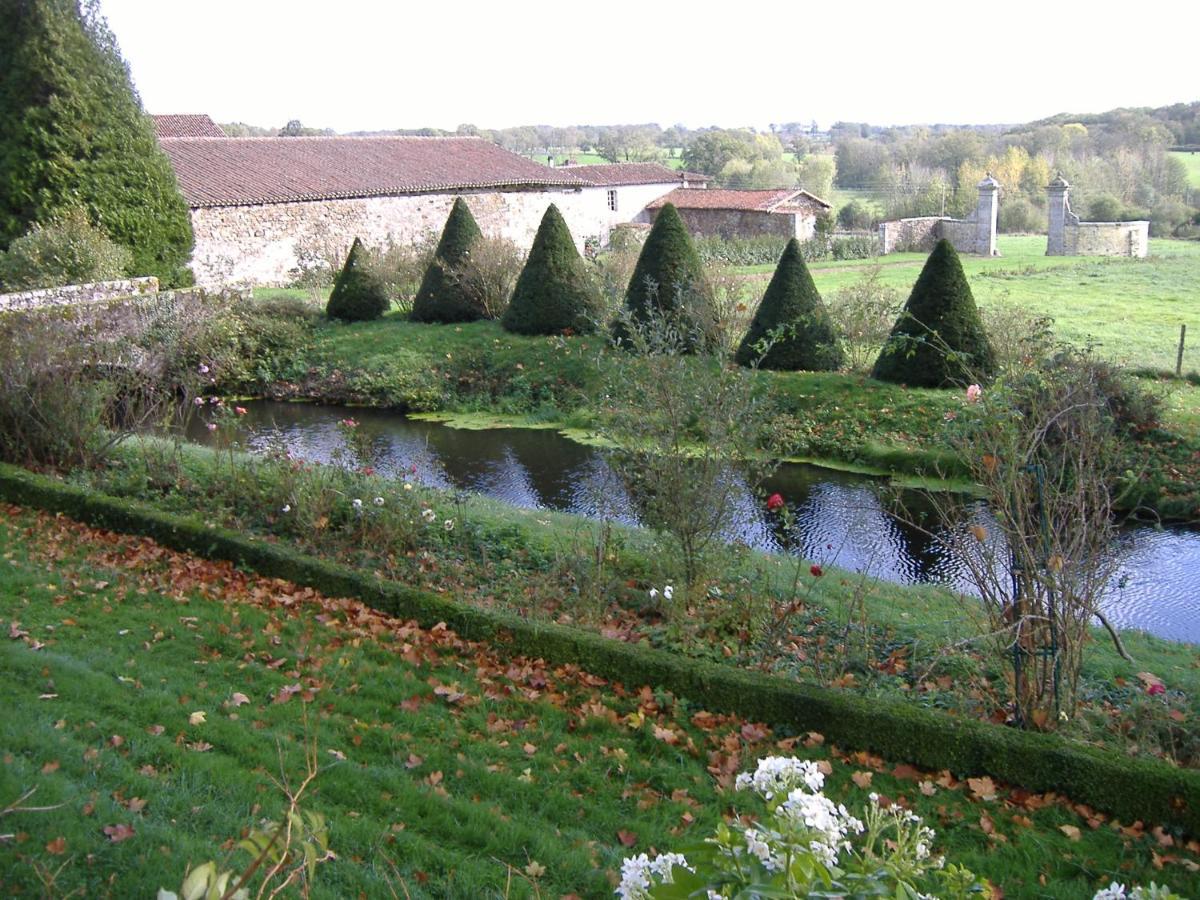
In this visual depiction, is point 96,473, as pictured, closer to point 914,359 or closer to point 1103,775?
point 1103,775

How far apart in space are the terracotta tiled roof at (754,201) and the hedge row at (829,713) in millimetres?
29532

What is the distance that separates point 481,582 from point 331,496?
1675mm

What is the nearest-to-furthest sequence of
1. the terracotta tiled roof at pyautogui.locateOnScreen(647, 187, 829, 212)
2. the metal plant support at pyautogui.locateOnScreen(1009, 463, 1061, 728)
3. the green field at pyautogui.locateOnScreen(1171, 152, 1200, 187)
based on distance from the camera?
the metal plant support at pyautogui.locateOnScreen(1009, 463, 1061, 728) < the terracotta tiled roof at pyautogui.locateOnScreen(647, 187, 829, 212) < the green field at pyautogui.locateOnScreen(1171, 152, 1200, 187)

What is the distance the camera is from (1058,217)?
3316cm

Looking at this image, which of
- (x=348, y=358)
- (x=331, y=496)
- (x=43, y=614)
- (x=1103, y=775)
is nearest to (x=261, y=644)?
(x=43, y=614)

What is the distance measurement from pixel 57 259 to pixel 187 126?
56.1 ft

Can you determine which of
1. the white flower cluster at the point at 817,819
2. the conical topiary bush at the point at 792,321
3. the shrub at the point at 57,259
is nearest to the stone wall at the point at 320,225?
the shrub at the point at 57,259

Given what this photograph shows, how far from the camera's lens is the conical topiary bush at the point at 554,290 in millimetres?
18438

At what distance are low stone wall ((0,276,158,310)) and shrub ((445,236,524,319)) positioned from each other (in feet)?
18.0

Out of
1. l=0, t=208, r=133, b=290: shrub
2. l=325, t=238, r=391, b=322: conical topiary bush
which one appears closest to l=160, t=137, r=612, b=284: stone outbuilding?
l=325, t=238, r=391, b=322: conical topiary bush

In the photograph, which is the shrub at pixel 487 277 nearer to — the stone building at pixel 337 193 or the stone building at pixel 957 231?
the stone building at pixel 337 193

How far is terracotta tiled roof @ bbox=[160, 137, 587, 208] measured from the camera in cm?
2672

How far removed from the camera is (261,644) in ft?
19.3

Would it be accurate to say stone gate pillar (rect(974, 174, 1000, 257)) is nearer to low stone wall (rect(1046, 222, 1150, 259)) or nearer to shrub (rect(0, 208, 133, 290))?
low stone wall (rect(1046, 222, 1150, 259))
